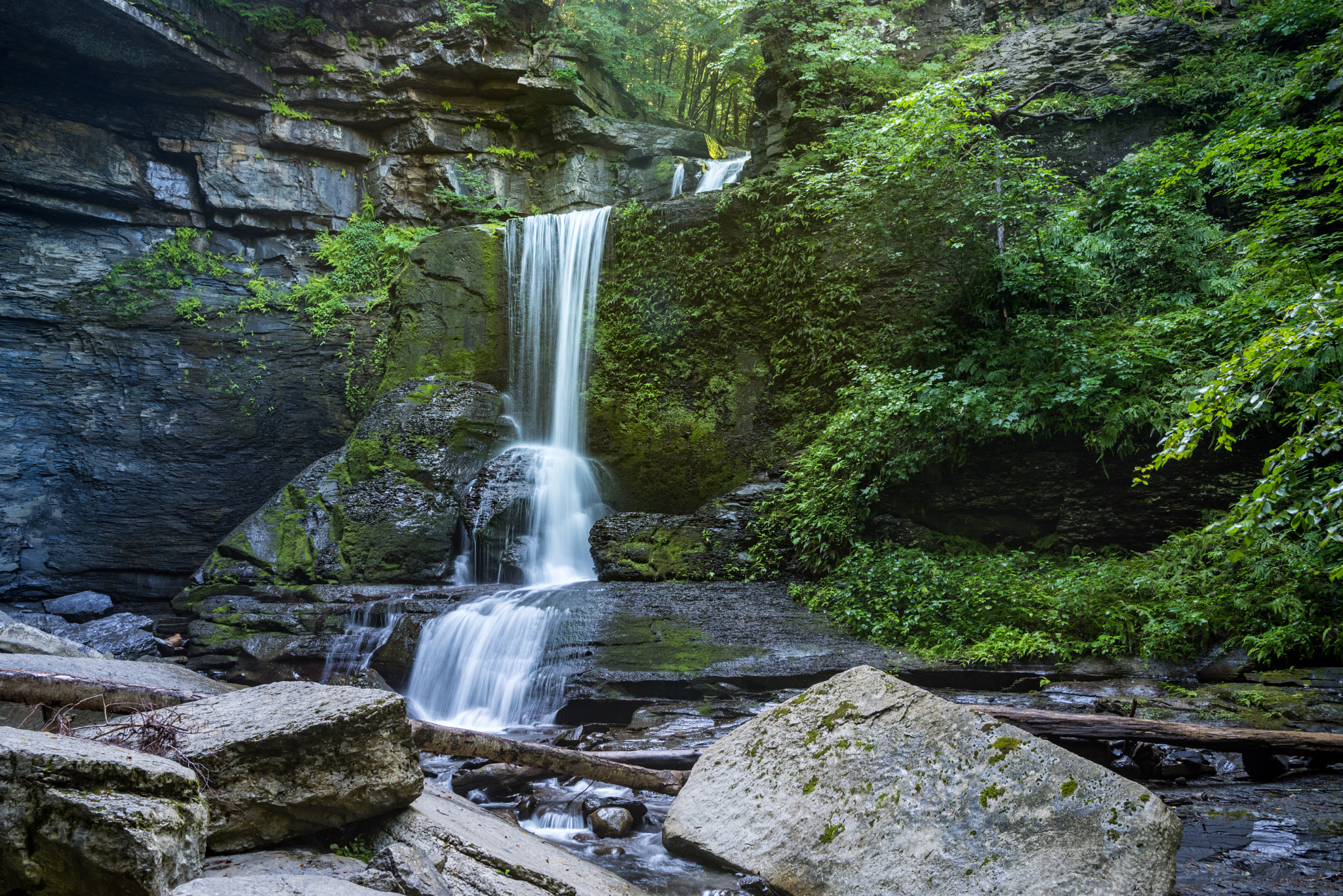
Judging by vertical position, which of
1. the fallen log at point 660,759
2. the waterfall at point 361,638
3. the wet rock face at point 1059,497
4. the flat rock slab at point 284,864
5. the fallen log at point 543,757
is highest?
the wet rock face at point 1059,497

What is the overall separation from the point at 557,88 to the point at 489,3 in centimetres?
250

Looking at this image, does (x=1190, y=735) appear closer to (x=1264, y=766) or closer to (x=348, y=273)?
(x=1264, y=766)

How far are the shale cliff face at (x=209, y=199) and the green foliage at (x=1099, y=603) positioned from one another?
30.1 ft

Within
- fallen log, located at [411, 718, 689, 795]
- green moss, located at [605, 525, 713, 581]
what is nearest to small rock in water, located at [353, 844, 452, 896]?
fallen log, located at [411, 718, 689, 795]

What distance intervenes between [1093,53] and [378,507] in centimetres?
1325

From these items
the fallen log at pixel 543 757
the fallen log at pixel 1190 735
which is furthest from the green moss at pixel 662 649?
the fallen log at pixel 1190 735

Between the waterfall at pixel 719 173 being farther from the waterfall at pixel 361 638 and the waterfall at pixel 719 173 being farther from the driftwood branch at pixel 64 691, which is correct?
the driftwood branch at pixel 64 691

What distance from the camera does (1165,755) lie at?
184 inches

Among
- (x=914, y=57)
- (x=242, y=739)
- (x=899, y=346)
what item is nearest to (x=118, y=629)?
(x=242, y=739)

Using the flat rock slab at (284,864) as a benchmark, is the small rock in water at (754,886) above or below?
below

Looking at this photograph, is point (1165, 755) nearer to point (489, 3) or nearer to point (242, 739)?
point (242, 739)

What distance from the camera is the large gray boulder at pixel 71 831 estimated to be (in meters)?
1.98

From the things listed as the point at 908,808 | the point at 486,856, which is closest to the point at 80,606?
the point at 486,856

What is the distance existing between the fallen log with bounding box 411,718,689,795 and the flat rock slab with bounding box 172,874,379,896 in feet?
4.93
